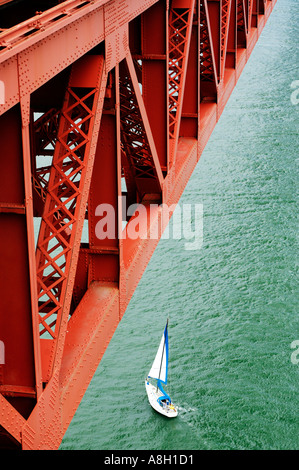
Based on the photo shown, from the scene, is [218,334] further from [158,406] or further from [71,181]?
[71,181]

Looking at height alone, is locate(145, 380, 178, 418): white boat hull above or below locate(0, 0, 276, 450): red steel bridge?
below

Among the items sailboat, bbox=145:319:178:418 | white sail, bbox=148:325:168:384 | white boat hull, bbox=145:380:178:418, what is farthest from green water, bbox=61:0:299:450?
white sail, bbox=148:325:168:384

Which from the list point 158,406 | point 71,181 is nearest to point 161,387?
point 158,406

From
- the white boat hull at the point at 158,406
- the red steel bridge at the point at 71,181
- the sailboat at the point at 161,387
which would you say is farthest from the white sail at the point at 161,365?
the red steel bridge at the point at 71,181

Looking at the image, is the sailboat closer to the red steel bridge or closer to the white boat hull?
the white boat hull

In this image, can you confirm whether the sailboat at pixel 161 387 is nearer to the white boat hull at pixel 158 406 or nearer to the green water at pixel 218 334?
the white boat hull at pixel 158 406

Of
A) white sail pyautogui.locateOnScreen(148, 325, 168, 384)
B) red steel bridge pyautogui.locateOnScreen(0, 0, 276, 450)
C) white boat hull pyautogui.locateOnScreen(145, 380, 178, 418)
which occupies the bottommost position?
white boat hull pyautogui.locateOnScreen(145, 380, 178, 418)
